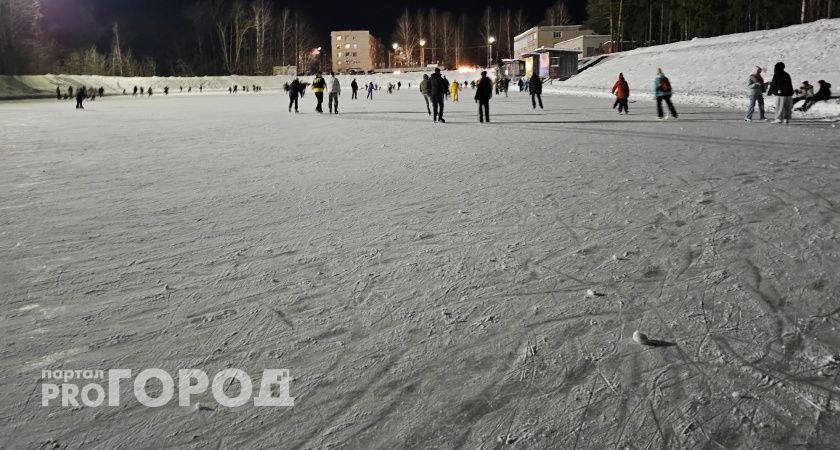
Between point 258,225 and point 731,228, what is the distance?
11.8 ft

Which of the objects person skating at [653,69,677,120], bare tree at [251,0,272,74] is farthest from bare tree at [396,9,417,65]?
person skating at [653,69,677,120]

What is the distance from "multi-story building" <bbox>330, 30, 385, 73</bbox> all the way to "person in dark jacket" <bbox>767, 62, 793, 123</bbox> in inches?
4391

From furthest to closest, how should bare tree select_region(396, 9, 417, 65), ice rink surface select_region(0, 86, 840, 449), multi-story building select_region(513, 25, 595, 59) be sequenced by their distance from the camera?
bare tree select_region(396, 9, 417, 65) < multi-story building select_region(513, 25, 595, 59) < ice rink surface select_region(0, 86, 840, 449)

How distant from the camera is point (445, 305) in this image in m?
2.89

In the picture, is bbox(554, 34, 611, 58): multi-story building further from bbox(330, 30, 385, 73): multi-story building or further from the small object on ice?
the small object on ice

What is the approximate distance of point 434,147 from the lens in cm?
920

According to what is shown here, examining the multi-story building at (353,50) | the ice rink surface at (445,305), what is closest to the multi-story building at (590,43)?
the ice rink surface at (445,305)

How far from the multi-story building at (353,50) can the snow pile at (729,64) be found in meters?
86.5

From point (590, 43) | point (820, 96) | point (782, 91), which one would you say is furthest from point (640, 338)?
point (590, 43)

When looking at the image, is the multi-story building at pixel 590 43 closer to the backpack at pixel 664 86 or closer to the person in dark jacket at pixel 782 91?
the backpack at pixel 664 86

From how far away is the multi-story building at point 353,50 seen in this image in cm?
11844

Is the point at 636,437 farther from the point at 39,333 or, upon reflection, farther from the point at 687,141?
the point at 687,141

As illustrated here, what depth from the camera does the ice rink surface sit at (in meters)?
1.94

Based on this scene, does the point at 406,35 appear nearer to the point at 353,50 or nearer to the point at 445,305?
the point at 353,50
